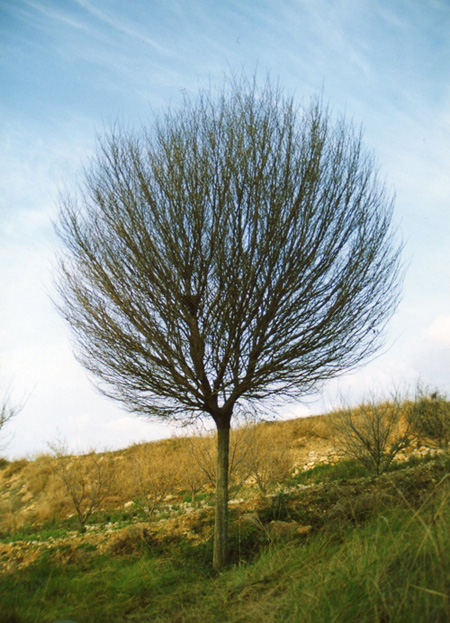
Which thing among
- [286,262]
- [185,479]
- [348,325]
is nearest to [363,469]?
[185,479]

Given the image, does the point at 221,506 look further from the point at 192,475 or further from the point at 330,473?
the point at 330,473

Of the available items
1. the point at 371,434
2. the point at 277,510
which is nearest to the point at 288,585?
the point at 277,510

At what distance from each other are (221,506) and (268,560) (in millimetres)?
1345

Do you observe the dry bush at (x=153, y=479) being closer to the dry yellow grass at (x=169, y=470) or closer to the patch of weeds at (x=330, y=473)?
the dry yellow grass at (x=169, y=470)

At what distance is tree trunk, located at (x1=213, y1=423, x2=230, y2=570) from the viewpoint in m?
6.50

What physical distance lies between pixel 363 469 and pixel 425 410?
9.02 ft

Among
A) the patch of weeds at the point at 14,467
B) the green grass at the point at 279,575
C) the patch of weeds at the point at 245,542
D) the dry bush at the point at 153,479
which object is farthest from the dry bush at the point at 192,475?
the patch of weeds at the point at 14,467

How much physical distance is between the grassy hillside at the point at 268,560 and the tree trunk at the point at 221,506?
235mm

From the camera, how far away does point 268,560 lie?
5492 millimetres

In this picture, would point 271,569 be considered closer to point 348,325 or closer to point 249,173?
point 348,325

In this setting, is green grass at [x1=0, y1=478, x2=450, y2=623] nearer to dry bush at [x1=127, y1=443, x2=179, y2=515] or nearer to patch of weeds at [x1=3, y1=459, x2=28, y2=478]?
dry bush at [x1=127, y1=443, x2=179, y2=515]

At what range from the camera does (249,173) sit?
5.95 m

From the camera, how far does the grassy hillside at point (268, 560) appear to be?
3.00 meters

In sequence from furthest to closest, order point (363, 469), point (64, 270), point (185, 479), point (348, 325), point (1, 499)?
point (1, 499) < point (185, 479) < point (363, 469) < point (64, 270) < point (348, 325)
